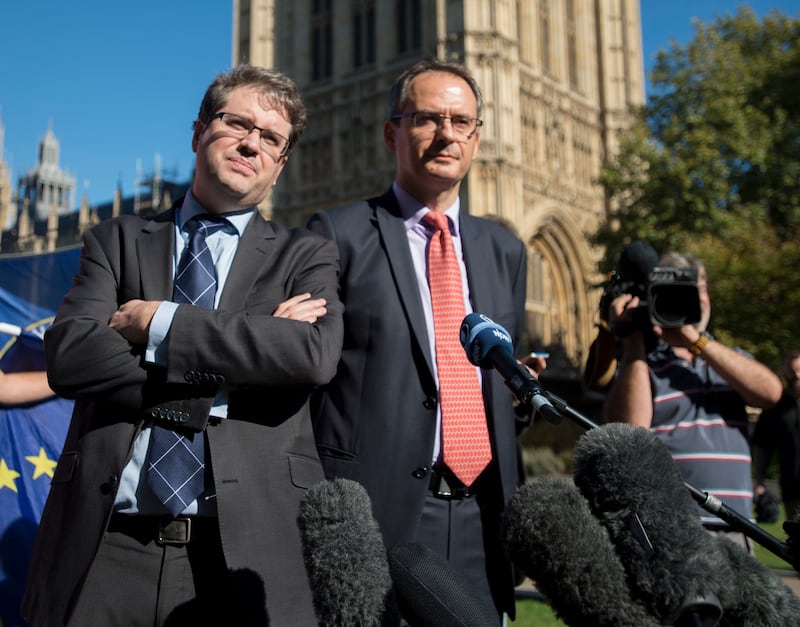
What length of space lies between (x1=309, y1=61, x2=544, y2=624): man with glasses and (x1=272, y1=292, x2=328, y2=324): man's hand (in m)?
0.26

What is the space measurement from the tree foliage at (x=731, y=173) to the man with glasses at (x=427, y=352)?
16883mm

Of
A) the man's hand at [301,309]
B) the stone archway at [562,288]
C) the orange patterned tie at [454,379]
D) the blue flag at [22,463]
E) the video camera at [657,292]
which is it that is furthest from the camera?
the stone archway at [562,288]

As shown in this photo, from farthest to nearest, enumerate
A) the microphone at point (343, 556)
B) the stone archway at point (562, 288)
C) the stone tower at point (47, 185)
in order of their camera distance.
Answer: the stone tower at point (47, 185), the stone archway at point (562, 288), the microphone at point (343, 556)

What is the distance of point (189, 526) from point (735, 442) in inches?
89.6

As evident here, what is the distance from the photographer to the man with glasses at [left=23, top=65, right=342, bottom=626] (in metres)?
2.03

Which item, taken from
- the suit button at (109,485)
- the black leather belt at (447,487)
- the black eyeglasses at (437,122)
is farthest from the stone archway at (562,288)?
the suit button at (109,485)

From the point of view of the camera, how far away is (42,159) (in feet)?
214

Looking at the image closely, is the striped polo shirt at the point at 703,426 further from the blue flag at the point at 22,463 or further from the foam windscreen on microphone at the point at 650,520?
the blue flag at the point at 22,463

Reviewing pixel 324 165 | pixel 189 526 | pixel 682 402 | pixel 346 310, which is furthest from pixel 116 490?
pixel 324 165

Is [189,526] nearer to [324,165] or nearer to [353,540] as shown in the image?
[353,540]

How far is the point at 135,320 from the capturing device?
7.04 feet

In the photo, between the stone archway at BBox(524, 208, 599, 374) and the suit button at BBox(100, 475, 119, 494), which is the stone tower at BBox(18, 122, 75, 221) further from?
the suit button at BBox(100, 475, 119, 494)

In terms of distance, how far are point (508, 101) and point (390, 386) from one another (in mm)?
26905

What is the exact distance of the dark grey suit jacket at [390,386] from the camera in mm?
2412
